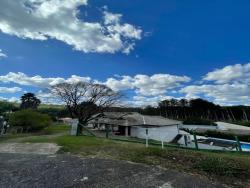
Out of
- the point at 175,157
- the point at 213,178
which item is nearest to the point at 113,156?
the point at 175,157

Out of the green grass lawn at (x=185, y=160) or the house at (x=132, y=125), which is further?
the house at (x=132, y=125)

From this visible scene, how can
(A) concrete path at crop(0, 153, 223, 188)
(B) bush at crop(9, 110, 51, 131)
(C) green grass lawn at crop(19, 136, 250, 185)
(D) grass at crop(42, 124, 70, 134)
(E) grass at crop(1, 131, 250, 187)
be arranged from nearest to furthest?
1. (A) concrete path at crop(0, 153, 223, 188)
2. (E) grass at crop(1, 131, 250, 187)
3. (C) green grass lawn at crop(19, 136, 250, 185)
4. (B) bush at crop(9, 110, 51, 131)
5. (D) grass at crop(42, 124, 70, 134)

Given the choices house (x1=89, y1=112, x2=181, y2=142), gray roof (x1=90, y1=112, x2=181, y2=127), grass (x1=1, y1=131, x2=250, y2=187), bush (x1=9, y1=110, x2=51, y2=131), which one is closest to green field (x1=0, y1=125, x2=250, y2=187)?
grass (x1=1, y1=131, x2=250, y2=187)

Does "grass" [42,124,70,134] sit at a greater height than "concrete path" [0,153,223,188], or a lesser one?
greater

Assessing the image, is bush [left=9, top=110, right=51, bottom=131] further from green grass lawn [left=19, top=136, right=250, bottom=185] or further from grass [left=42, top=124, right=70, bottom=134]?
green grass lawn [left=19, top=136, right=250, bottom=185]

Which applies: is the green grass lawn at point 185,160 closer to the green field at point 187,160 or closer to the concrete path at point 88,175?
the green field at point 187,160

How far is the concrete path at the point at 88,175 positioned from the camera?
20.2 feet

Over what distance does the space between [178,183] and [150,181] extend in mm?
785

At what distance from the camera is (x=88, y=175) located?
6836 mm

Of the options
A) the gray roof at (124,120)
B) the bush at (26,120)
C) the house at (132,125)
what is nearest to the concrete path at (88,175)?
the bush at (26,120)

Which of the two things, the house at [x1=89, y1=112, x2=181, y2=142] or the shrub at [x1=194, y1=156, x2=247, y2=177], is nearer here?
the shrub at [x1=194, y1=156, x2=247, y2=177]

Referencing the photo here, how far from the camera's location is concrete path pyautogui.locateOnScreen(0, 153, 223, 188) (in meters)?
6.14

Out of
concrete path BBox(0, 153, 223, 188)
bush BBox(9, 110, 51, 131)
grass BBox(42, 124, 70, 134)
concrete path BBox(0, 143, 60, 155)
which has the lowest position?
concrete path BBox(0, 153, 223, 188)

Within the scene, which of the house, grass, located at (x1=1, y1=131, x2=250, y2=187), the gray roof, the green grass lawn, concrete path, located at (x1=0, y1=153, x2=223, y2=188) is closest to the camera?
concrete path, located at (x1=0, y1=153, x2=223, y2=188)
